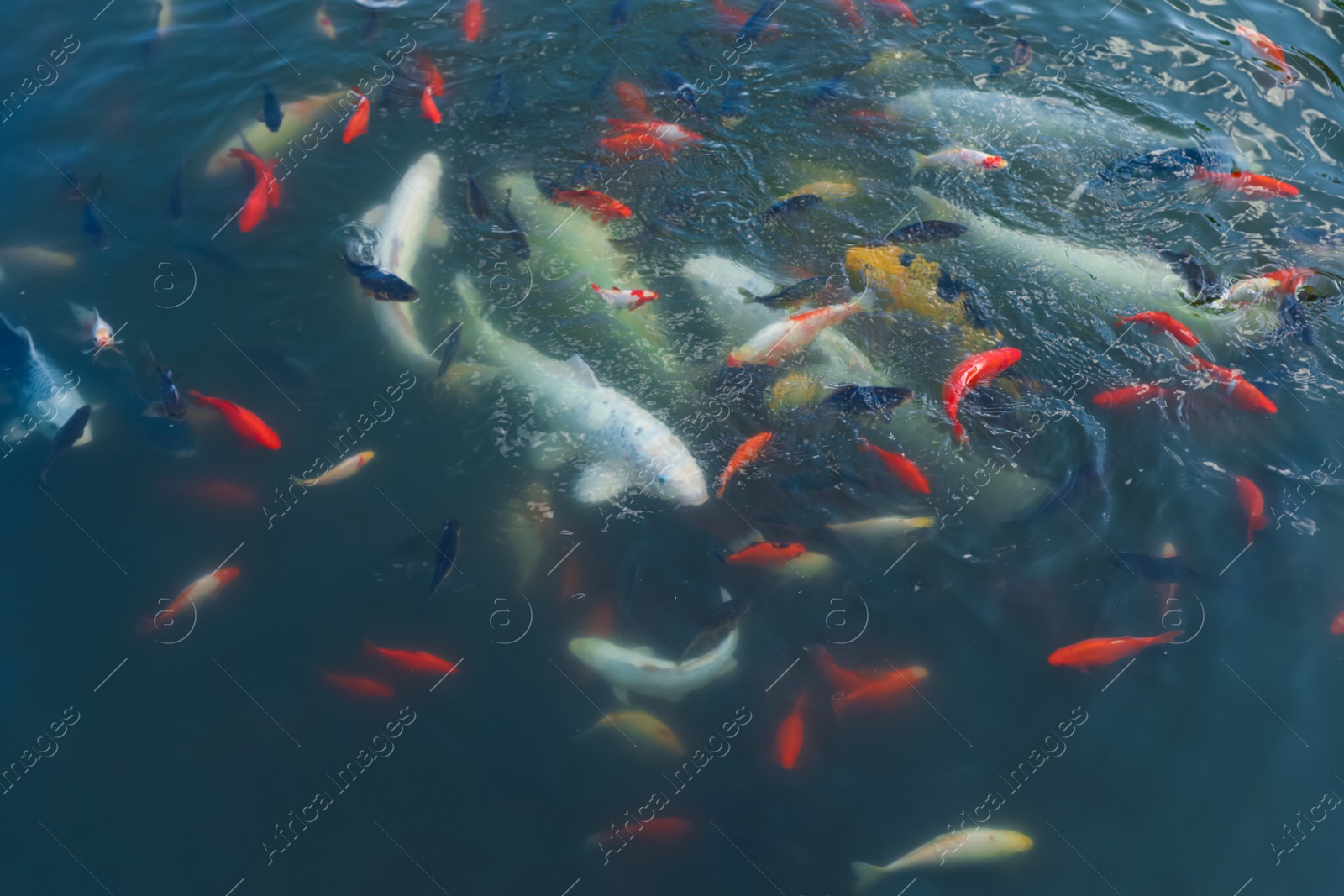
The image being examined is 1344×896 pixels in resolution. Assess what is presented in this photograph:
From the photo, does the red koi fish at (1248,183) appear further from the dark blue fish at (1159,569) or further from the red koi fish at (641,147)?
the red koi fish at (641,147)

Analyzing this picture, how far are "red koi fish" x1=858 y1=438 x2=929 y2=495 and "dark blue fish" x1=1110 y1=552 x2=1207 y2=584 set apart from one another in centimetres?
154

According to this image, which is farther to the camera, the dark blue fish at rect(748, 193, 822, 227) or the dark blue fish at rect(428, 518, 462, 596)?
the dark blue fish at rect(748, 193, 822, 227)

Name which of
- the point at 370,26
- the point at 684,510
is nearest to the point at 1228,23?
the point at 684,510

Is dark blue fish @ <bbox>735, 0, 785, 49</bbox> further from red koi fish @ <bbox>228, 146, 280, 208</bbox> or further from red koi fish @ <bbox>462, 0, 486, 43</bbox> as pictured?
red koi fish @ <bbox>228, 146, 280, 208</bbox>

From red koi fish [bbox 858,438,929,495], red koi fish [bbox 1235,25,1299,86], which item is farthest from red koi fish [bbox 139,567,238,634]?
red koi fish [bbox 1235,25,1299,86]

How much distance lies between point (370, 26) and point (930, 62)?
23.6 feet

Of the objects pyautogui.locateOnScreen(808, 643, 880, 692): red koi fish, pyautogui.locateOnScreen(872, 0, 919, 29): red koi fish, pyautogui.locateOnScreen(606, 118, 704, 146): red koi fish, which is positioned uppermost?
pyautogui.locateOnScreen(872, 0, 919, 29): red koi fish

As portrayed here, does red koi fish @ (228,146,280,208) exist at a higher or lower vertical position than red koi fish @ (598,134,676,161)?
higher

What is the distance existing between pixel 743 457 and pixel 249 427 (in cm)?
403

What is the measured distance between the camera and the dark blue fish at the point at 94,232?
7.93m

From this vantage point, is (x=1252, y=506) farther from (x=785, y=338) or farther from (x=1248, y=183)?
(x=1248, y=183)

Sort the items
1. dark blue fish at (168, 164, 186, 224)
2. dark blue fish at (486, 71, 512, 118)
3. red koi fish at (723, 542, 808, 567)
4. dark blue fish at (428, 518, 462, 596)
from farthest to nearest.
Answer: dark blue fish at (486, 71, 512, 118) → dark blue fish at (168, 164, 186, 224) → red koi fish at (723, 542, 808, 567) → dark blue fish at (428, 518, 462, 596)

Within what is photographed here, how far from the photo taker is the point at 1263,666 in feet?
18.7

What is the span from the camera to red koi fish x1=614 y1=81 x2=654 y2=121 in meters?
9.13
